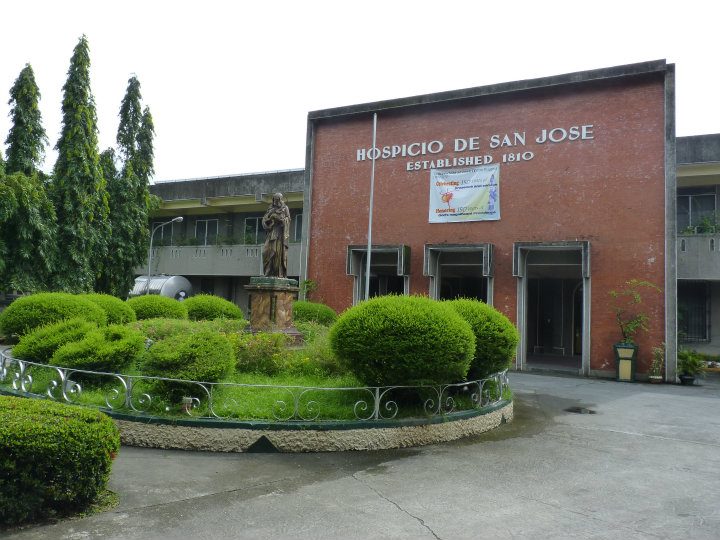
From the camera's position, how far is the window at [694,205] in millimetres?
19719

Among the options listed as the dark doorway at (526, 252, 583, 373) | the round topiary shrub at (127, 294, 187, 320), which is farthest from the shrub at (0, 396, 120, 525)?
the dark doorway at (526, 252, 583, 373)

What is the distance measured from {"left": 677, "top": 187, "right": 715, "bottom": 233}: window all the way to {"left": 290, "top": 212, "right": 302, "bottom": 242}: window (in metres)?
16.2

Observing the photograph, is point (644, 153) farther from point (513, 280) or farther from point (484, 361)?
point (484, 361)

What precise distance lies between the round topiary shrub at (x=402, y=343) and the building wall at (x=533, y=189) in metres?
10.4

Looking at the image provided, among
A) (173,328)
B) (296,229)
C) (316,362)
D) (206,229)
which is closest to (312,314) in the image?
(173,328)

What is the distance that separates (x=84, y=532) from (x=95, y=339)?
470 centimetres

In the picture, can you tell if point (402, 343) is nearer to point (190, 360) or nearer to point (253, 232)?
point (190, 360)

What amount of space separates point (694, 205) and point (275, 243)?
15.6m

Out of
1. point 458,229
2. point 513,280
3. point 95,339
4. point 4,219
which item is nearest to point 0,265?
point 4,219

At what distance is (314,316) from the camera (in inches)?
639

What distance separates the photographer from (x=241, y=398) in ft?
24.1

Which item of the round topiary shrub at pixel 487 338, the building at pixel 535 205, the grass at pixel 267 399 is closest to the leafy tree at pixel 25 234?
the building at pixel 535 205

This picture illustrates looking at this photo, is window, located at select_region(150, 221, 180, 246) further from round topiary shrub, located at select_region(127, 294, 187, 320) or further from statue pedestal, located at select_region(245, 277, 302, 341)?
statue pedestal, located at select_region(245, 277, 302, 341)

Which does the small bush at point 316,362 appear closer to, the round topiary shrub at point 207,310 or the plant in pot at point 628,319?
the round topiary shrub at point 207,310
